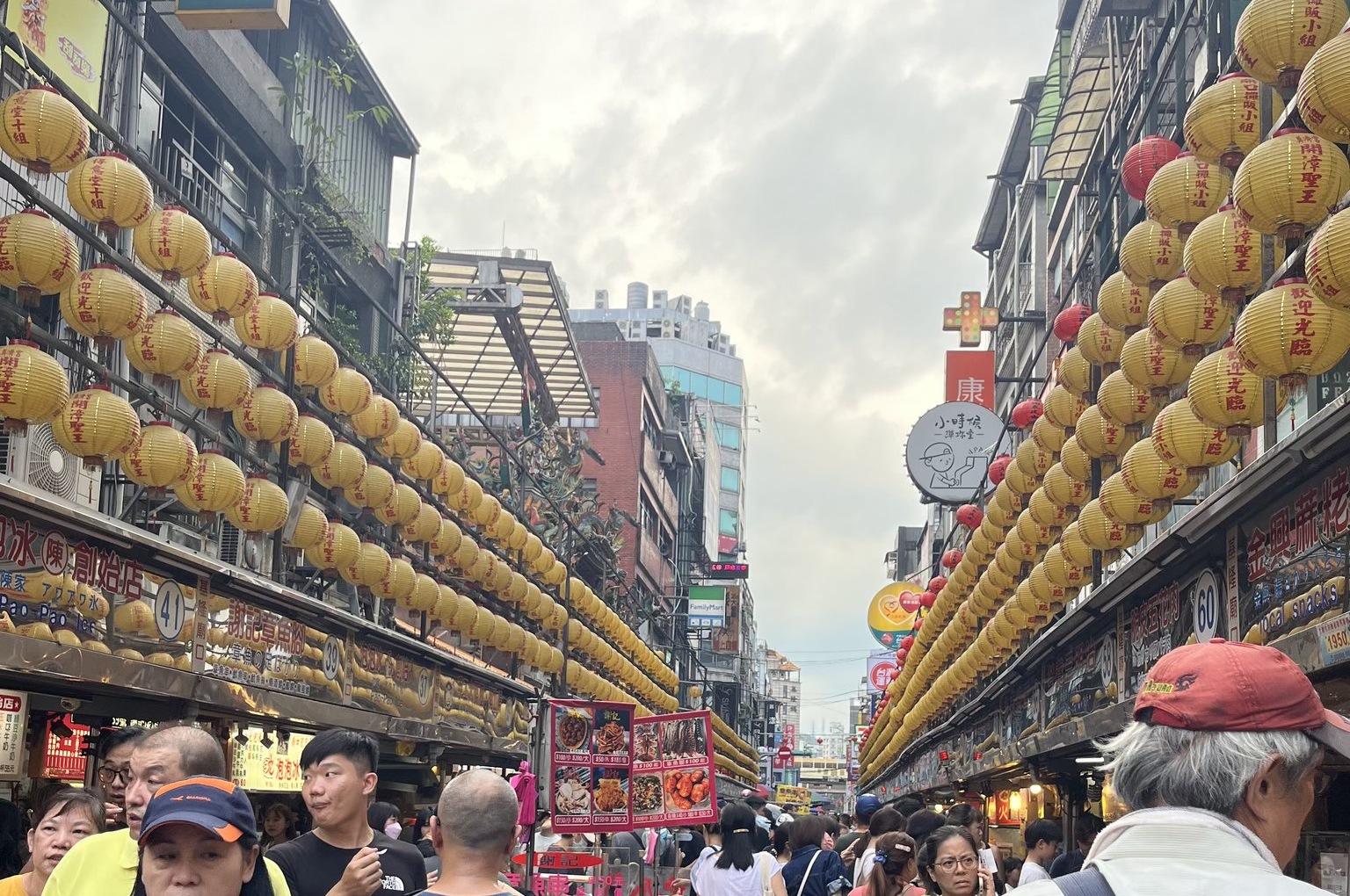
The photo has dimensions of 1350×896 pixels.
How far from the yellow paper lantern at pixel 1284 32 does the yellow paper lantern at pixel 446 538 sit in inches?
521

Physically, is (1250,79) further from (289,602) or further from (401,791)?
(401,791)

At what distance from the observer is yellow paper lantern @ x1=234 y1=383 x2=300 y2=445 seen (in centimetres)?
1428

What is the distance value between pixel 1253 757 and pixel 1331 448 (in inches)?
263

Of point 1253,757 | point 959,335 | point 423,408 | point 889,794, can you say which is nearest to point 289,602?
point 1253,757

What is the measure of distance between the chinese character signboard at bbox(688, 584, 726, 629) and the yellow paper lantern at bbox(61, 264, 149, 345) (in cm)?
5086

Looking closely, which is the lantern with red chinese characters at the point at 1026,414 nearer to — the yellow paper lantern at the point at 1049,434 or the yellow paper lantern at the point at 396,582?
the yellow paper lantern at the point at 1049,434

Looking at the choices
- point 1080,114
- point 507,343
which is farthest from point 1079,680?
point 507,343

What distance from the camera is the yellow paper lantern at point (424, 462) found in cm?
1992

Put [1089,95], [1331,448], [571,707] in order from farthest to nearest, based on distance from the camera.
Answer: [1089,95] < [571,707] < [1331,448]

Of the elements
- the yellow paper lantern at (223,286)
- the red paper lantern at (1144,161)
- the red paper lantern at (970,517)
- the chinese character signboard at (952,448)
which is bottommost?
the yellow paper lantern at (223,286)

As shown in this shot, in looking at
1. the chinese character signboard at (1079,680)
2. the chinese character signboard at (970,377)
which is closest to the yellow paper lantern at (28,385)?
the chinese character signboard at (1079,680)

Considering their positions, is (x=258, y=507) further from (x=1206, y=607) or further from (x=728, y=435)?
(x=728, y=435)

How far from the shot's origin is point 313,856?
5.40 meters

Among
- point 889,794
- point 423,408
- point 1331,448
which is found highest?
point 423,408
